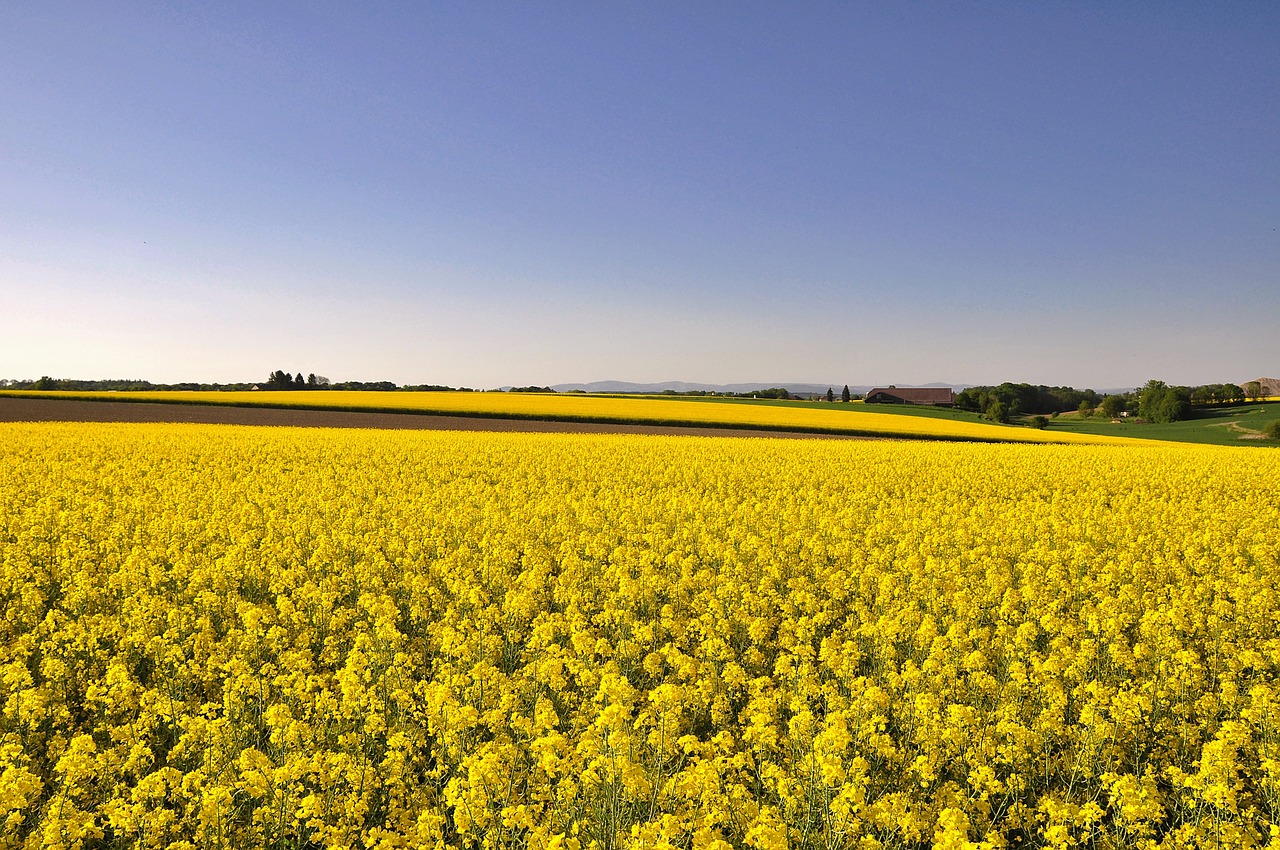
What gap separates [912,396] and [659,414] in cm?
8404

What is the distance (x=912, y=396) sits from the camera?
117875mm

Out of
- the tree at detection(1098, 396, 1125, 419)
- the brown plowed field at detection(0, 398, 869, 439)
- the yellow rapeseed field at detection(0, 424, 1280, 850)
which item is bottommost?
the yellow rapeseed field at detection(0, 424, 1280, 850)

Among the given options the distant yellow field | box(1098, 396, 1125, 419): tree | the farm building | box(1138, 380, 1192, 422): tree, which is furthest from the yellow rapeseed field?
box(1098, 396, 1125, 419): tree

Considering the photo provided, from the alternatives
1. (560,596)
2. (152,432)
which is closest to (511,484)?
(560,596)

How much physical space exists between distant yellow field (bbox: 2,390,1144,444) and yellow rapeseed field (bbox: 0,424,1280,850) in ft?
104

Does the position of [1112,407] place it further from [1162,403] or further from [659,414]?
[659,414]

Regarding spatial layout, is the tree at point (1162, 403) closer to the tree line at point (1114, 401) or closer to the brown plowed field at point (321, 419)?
the tree line at point (1114, 401)

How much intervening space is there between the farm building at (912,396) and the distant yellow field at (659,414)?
64.2 metres

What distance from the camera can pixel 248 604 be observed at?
6.70 metres

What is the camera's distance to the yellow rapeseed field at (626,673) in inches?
151

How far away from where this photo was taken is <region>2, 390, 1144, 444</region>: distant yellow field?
4338cm

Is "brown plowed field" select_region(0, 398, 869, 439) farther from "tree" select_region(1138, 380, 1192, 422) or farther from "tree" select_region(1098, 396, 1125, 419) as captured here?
"tree" select_region(1098, 396, 1125, 419)

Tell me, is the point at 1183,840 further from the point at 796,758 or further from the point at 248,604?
the point at 248,604

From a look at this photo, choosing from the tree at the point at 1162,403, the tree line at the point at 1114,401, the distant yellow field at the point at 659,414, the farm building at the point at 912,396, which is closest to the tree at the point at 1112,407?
the tree line at the point at 1114,401
